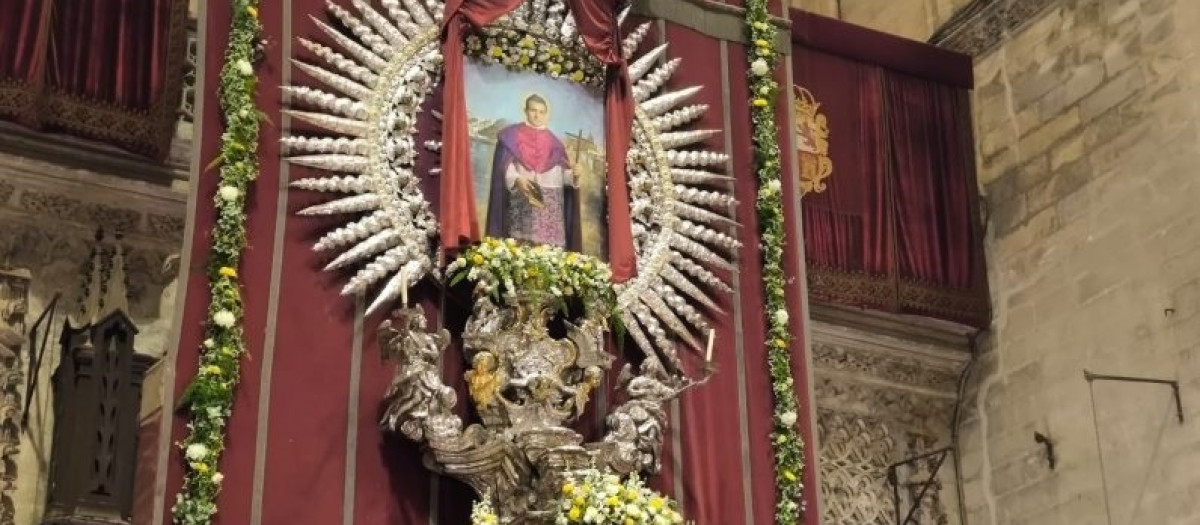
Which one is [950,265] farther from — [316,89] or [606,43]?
[316,89]

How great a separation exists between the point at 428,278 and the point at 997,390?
14.7ft

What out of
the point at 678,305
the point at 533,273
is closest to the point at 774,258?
the point at 678,305

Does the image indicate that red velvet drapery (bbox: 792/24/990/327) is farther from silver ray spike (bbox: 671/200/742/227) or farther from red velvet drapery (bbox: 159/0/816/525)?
red velvet drapery (bbox: 159/0/816/525)

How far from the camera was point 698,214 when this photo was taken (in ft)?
30.3

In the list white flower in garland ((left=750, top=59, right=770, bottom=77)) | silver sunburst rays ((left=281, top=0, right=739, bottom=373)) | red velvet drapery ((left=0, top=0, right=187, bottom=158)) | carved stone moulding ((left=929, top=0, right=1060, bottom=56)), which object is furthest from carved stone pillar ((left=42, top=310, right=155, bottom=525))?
carved stone moulding ((left=929, top=0, right=1060, bottom=56))

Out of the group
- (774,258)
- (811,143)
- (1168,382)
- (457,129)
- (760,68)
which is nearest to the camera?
(457,129)

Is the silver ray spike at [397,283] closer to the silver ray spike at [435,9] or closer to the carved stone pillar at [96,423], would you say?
the carved stone pillar at [96,423]

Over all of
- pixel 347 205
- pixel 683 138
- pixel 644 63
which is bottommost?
pixel 347 205

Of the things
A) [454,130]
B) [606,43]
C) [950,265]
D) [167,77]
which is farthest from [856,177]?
[167,77]

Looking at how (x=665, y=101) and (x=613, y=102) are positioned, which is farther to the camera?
(x=665, y=101)

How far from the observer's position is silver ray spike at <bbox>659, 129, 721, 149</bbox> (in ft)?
30.7

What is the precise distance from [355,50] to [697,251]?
1.99 metres

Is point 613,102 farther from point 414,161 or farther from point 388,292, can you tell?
point 388,292

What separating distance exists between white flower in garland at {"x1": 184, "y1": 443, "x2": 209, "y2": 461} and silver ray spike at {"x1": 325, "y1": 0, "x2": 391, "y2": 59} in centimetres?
219
